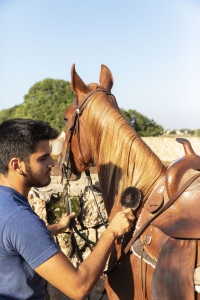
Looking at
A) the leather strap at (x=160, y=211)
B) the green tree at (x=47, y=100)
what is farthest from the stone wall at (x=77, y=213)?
the green tree at (x=47, y=100)

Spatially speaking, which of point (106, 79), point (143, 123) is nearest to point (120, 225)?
point (106, 79)

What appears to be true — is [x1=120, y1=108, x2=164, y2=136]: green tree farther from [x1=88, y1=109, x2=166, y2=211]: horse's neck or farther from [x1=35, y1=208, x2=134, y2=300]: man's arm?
[x1=35, y1=208, x2=134, y2=300]: man's arm

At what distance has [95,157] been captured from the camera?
104 inches

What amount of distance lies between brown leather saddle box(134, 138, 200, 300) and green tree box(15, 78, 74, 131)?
35332mm

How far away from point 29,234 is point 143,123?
30.3m

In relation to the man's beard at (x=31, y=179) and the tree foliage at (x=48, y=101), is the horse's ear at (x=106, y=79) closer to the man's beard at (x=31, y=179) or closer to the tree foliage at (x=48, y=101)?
the man's beard at (x=31, y=179)

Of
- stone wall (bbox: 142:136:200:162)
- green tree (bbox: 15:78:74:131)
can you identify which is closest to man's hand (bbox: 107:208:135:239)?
stone wall (bbox: 142:136:200:162)

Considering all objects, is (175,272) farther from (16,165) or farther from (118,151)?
(16,165)

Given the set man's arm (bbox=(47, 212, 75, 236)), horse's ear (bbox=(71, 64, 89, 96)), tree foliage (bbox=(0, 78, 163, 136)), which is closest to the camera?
man's arm (bbox=(47, 212, 75, 236))

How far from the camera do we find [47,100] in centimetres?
4122

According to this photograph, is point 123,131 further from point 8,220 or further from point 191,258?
point 8,220

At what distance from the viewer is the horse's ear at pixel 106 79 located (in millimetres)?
2833

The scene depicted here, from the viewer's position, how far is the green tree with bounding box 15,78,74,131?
38816mm

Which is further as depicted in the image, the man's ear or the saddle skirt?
the saddle skirt
